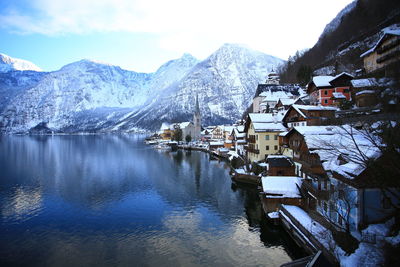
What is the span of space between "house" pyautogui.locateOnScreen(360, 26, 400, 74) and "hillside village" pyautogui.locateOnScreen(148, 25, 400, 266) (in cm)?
13

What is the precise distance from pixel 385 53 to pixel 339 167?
89.5 feet

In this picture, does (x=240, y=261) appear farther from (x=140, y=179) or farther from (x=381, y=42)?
(x=381, y=42)

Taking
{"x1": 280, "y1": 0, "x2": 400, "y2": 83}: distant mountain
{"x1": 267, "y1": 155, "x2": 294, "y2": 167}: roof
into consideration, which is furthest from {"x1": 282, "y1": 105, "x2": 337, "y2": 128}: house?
{"x1": 280, "y1": 0, "x2": 400, "y2": 83}: distant mountain

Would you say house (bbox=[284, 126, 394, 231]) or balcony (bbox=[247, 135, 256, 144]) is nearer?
house (bbox=[284, 126, 394, 231])

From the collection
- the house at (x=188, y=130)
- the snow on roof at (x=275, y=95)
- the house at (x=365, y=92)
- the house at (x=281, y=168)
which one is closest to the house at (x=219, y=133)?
the house at (x=188, y=130)

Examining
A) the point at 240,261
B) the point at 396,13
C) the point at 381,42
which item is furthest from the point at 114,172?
the point at 396,13

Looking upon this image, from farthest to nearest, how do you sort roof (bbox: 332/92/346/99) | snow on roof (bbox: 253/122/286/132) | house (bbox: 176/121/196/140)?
house (bbox: 176/121/196/140), roof (bbox: 332/92/346/99), snow on roof (bbox: 253/122/286/132)

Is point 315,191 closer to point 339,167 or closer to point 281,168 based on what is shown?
point 339,167

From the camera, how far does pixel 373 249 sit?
12555 mm

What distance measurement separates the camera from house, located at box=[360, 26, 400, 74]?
30944mm

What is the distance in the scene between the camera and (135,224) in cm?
2302

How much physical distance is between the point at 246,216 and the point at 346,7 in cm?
11286

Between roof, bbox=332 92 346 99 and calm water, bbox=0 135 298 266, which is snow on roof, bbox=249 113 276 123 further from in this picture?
calm water, bbox=0 135 298 266

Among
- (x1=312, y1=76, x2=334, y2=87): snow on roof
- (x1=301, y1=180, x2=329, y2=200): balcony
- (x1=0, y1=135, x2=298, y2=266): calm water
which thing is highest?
(x1=312, y1=76, x2=334, y2=87): snow on roof
